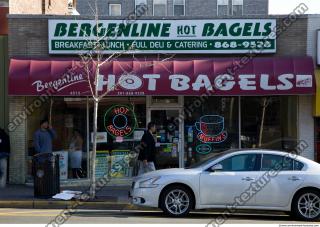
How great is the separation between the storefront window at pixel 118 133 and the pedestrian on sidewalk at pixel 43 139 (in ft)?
4.60

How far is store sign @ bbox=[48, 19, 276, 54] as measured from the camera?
1725cm

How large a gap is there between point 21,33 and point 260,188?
355 inches

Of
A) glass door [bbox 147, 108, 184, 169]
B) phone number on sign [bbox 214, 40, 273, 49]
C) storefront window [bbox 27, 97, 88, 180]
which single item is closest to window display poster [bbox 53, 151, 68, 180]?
storefront window [bbox 27, 97, 88, 180]

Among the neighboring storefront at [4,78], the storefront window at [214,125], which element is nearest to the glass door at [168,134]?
the storefront window at [214,125]

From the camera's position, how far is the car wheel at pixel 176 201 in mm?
11961

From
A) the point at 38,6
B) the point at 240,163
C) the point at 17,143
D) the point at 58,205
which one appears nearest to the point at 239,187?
the point at 240,163

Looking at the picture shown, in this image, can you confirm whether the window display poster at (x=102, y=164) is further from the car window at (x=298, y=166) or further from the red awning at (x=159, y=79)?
the car window at (x=298, y=166)

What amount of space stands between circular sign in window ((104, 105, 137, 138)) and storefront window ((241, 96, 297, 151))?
3.40 m

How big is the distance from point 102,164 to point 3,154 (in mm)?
2872

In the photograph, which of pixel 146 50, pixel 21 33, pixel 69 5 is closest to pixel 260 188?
pixel 146 50

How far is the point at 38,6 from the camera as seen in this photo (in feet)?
72.5

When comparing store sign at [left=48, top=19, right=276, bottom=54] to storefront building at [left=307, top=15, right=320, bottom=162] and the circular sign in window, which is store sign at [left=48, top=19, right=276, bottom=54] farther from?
the circular sign in window

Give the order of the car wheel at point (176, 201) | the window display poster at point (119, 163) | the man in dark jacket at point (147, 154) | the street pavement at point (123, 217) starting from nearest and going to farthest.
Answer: the street pavement at point (123, 217), the car wheel at point (176, 201), the man in dark jacket at point (147, 154), the window display poster at point (119, 163)

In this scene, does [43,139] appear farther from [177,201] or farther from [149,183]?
[177,201]
